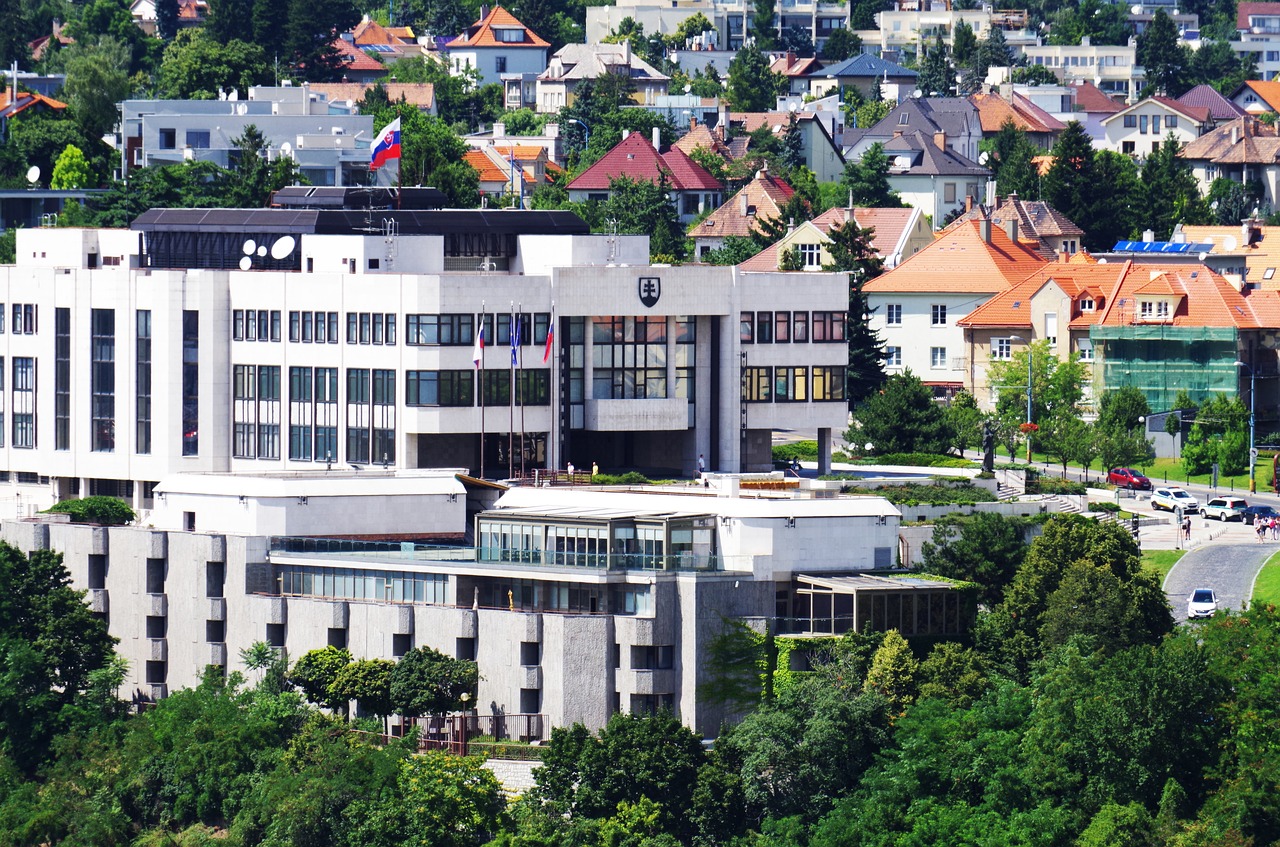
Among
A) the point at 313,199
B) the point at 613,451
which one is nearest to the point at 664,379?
the point at 613,451

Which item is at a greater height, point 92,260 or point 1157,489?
point 92,260

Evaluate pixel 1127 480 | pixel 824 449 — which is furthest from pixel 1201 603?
pixel 1127 480

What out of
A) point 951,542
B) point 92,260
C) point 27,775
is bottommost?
point 27,775

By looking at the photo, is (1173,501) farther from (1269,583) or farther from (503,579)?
(503,579)

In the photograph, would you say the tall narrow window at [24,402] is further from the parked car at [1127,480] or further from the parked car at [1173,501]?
the parked car at [1127,480]

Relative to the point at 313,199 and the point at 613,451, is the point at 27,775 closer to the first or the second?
the point at 613,451

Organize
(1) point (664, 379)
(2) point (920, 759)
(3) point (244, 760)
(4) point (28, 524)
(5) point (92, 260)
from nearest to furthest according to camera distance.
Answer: (2) point (920, 759) → (3) point (244, 760) → (4) point (28, 524) → (1) point (664, 379) → (5) point (92, 260)
